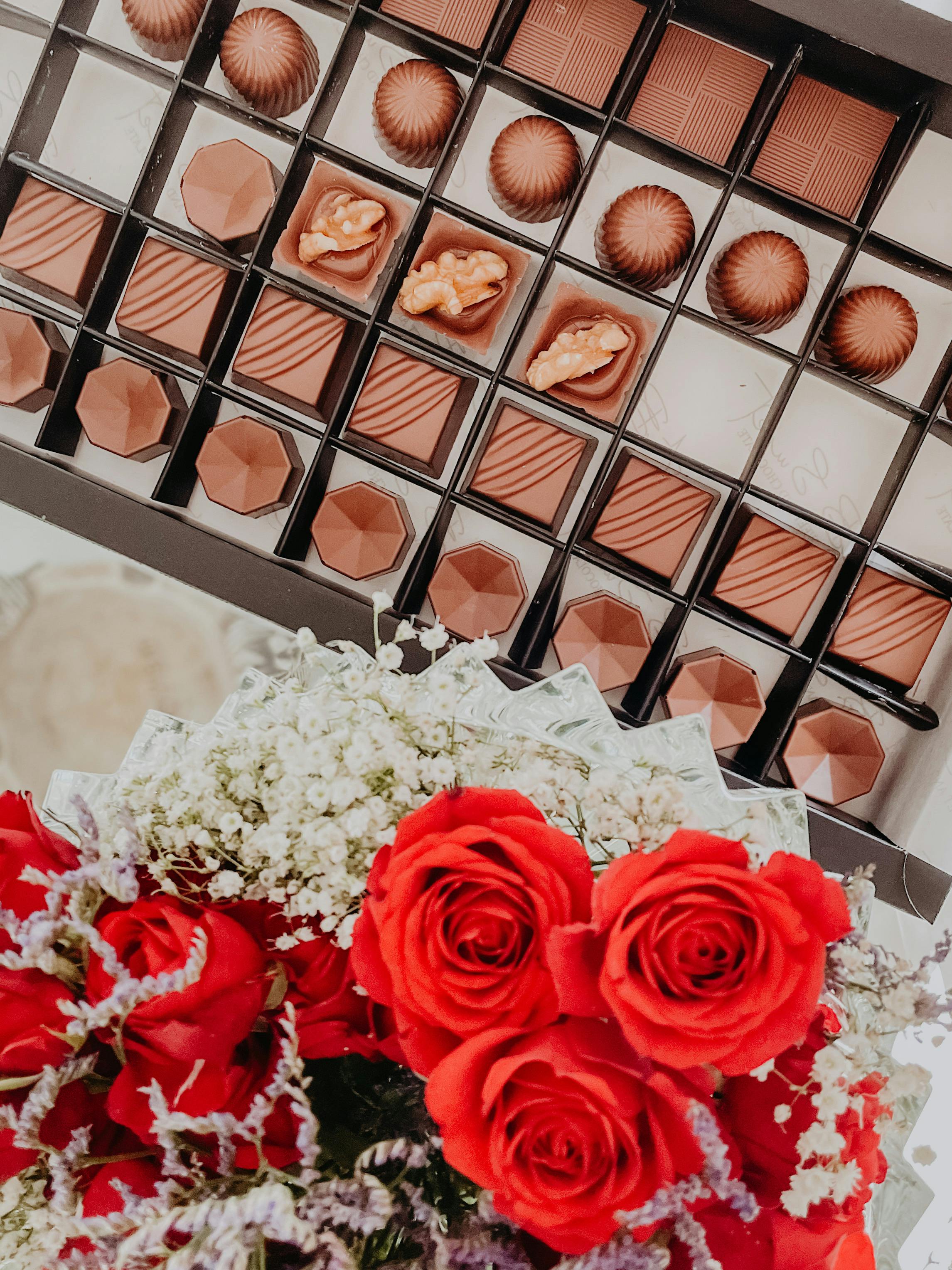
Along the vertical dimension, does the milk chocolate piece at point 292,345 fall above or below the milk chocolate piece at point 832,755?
above

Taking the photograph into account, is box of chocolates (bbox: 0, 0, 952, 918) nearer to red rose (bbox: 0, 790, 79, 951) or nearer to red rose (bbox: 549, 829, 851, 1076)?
red rose (bbox: 0, 790, 79, 951)

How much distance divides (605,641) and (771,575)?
1.11ft

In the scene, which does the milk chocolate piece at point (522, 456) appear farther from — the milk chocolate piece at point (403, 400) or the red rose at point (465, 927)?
the red rose at point (465, 927)

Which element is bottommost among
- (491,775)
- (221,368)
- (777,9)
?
(491,775)

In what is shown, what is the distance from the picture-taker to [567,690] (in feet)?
2.60

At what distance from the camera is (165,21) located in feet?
5.07

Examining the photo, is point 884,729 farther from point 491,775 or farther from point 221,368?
point 221,368

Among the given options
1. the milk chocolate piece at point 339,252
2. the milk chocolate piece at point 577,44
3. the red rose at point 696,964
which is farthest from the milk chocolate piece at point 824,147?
the red rose at point 696,964

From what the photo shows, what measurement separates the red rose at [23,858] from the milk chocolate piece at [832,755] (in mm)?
1353

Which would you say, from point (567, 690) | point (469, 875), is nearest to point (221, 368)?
point (567, 690)

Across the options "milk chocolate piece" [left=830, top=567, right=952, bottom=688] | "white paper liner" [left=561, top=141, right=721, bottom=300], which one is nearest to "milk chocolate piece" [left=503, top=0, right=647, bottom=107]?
"white paper liner" [left=561, top=141, right=721, bottom=300]

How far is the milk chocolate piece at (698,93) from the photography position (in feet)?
4.93

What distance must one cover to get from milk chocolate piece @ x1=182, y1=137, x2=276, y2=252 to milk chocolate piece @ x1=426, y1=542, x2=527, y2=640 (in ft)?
2.41

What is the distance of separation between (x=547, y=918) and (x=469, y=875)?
49 millimetres
